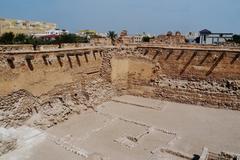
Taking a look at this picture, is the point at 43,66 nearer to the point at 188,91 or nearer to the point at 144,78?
the point at 144,78

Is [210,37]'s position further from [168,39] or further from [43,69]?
[43,69]

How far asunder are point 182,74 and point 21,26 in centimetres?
3909

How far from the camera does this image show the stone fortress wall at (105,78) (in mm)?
9969

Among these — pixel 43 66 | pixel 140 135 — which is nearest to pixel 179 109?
pixel 140 135

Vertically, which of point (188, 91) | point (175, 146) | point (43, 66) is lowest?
point (175, 146)

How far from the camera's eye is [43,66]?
428 inches

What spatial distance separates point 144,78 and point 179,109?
2711 mm

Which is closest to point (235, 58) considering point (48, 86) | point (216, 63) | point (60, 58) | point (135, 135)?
point (216, 63)

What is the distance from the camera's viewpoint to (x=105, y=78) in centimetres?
1405

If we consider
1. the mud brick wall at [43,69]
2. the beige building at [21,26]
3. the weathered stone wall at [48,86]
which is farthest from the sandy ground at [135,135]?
the beige building at [21,26]

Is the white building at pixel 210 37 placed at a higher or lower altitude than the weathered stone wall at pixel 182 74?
higher

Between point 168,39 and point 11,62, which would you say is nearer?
point 11,62

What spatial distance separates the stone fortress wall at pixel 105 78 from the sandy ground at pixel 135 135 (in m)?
0.65

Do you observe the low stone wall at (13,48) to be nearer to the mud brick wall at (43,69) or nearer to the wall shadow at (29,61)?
the mud brick wall at (43,69)
